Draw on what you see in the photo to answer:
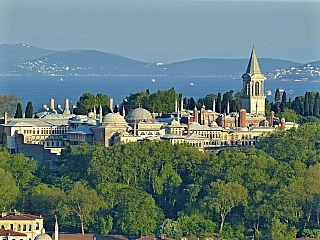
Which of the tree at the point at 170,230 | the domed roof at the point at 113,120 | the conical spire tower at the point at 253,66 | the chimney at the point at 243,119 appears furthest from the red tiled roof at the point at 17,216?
the conical spire tower at the point at 253,66

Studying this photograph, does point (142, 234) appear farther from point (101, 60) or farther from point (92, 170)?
point (101, 60)

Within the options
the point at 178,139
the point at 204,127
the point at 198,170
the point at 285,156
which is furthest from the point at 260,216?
the point at 204,127

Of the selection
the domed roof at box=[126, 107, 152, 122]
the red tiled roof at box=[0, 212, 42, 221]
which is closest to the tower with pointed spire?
the domed roof at box=[126, 107, 152, 122]

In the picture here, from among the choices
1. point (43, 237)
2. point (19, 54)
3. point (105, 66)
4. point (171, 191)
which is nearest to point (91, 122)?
point (171, 191)

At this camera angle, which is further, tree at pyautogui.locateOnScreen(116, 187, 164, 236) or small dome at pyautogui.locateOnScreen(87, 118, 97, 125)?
small dome at pyautogui.locateOnScreen(87, 118, 97, 125)

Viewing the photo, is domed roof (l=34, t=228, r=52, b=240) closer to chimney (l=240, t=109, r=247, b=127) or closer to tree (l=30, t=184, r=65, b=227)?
tree (l=30, t=184, r=65, b=227)

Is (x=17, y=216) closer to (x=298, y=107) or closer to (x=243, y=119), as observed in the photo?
(x=243, y=119)
